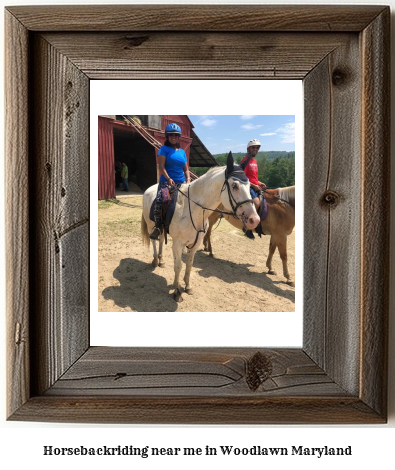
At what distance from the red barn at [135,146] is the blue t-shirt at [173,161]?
14mm

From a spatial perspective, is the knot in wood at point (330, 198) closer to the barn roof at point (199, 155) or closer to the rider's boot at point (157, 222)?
the barn roof at point (199, 155)

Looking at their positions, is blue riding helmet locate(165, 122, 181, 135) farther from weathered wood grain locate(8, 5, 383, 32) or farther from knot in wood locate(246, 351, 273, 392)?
knot in wood locate(246, 351, 273, 392)

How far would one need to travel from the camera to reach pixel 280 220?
2.59 feet

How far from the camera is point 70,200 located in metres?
0.78

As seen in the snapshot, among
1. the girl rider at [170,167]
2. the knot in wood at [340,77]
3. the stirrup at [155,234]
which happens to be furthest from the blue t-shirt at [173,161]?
the knot in wood at [340,77]

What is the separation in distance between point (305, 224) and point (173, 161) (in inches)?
11.7

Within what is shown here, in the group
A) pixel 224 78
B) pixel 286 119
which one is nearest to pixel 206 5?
pixel 224 78

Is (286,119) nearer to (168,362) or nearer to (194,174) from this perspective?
(194,174)

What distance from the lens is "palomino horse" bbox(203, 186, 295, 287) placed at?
2.56ft

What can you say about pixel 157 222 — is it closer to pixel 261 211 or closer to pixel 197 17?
pixel 261 211

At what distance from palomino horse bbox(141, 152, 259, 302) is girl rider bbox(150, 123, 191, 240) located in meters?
0.01
